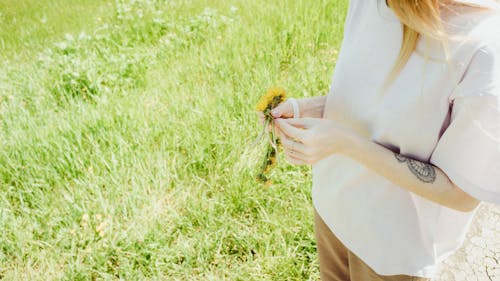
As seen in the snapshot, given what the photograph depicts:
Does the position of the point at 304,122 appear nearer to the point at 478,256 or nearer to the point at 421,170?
the point at 421,170

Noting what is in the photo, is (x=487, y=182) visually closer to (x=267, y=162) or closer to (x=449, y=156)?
(x=449, y=156)

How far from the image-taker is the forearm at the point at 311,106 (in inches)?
46.8

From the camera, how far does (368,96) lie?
0.95 m

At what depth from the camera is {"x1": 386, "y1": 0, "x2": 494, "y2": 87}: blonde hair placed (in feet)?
2.58

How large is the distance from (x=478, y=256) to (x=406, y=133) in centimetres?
134

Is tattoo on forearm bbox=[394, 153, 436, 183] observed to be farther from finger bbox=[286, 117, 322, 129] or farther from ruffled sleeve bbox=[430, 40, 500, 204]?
finger bbox=[286, 117, 322, 129]

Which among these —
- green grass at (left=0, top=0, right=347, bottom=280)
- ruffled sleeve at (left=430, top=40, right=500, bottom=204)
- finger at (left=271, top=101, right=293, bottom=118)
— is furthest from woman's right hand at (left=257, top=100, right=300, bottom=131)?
ruffled sleeve at (left=430, top=40, right=500, bottom=204)

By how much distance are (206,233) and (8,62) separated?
2867 millimetres

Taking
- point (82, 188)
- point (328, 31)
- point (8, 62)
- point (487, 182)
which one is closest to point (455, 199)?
point (487, 182)

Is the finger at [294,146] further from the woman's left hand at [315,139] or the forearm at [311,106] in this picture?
the forearm at [311,106]

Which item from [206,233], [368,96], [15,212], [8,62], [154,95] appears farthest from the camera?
[8,62]

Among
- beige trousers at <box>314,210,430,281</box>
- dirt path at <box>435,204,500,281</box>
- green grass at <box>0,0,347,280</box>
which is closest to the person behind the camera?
beige trousers at <box>314,210,430,281</box>

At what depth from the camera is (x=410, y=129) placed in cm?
Answer: 88

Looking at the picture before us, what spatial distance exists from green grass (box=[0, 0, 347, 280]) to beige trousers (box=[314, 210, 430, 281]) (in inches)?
15.6
